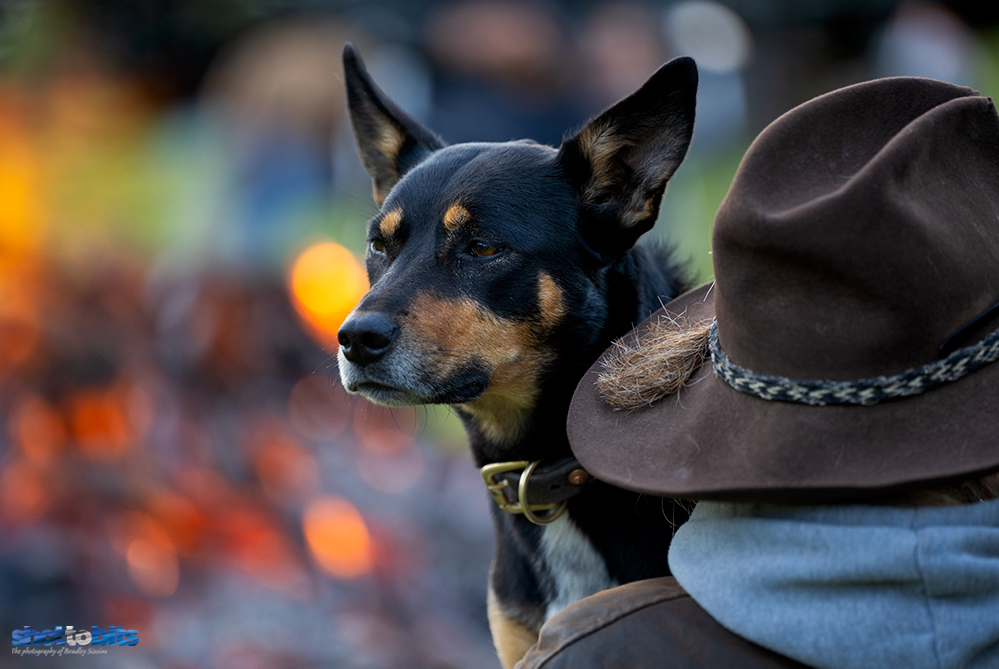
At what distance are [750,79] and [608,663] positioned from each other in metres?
6.51

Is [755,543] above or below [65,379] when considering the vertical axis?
above

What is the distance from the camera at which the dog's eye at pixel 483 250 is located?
1.97m

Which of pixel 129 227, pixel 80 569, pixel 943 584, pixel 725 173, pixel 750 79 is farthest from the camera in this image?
pixel 750 79

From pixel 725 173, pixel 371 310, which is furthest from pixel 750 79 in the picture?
pixel 371 310

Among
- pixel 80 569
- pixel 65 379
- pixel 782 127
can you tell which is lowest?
pixel 80 569

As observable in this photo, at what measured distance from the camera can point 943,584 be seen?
998mm

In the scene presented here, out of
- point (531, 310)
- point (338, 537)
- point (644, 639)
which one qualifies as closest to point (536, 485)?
point (531, 310)

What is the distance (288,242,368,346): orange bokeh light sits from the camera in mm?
4938

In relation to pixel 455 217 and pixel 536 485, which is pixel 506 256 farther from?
pixel 536 485

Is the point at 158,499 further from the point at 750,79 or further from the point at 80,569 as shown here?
the point at 750,79

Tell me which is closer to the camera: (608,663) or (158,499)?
(608,663)

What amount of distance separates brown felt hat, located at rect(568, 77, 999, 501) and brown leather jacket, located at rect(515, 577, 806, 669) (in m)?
0.19

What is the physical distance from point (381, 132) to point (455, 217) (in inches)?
24.1

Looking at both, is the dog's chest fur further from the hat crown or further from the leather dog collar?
the hat crown
